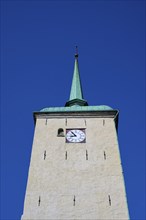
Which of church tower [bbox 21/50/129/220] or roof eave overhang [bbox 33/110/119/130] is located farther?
roof eave overhang [bbox 33/110/119/130]

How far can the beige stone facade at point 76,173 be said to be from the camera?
18078mm

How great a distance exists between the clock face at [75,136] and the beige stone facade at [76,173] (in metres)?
0.21

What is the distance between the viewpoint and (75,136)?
71.8 feet

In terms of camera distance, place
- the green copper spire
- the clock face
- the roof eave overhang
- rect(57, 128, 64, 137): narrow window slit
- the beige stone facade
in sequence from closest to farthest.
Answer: the beige stone facade, the clock face, rect(57, 128, 64, 137): narrow window slit, the roof eave overhang, the green copper spire

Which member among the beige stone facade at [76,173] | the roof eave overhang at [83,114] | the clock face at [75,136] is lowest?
the beige stone facade at [76,173]

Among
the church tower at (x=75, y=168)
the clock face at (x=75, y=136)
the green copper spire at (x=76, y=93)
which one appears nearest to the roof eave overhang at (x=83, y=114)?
the church tower at (x=75, y=168)

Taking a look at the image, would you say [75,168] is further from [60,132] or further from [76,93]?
[76,93]

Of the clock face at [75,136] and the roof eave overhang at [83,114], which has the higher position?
the roof eave overhang at [83,114]

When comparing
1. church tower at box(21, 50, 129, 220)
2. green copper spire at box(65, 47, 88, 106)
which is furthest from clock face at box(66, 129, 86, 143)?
green copper spire at box(65, 47, 88, 106)

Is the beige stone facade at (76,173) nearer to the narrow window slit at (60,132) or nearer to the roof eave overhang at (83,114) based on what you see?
the roof eave overhang at (83,114)

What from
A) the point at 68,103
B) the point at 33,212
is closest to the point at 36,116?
the point at 68,103

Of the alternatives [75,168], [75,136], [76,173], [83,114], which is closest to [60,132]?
[75,136]

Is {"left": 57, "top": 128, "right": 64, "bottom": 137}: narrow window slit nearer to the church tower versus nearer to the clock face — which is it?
the church tower

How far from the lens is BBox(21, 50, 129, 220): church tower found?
713 inches
